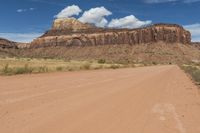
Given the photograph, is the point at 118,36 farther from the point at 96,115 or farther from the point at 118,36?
the point at 96,115

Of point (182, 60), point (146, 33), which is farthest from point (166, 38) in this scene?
point (182, 60)

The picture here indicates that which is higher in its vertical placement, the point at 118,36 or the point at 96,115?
the point at 118,36

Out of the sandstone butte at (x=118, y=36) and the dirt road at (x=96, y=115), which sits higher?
the sandstone butte at (x=118, y=36)

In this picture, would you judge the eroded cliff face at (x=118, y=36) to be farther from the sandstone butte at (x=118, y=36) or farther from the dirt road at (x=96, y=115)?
the dirt road at (x=96, y=115)

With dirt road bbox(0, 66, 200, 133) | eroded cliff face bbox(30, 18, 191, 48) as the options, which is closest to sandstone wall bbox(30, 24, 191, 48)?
eroded cliff face bbox(30, 18, 191, 48)

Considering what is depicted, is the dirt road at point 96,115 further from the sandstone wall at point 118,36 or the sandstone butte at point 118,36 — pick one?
the sandstone wall at point 118,36

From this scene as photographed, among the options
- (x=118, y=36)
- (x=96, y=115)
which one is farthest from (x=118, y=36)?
(x=96, y=115)

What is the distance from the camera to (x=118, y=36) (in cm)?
15650

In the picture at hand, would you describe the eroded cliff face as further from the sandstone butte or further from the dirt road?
the dirt road

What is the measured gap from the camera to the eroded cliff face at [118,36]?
146125 mm

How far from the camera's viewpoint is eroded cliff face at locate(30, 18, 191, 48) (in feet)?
479

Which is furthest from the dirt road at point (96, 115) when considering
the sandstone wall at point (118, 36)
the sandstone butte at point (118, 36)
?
the sandstone wall at point (118, 36)

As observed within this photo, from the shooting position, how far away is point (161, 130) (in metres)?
7.20

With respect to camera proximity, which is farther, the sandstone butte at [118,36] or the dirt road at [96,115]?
the sandstone butte at [118,36]
